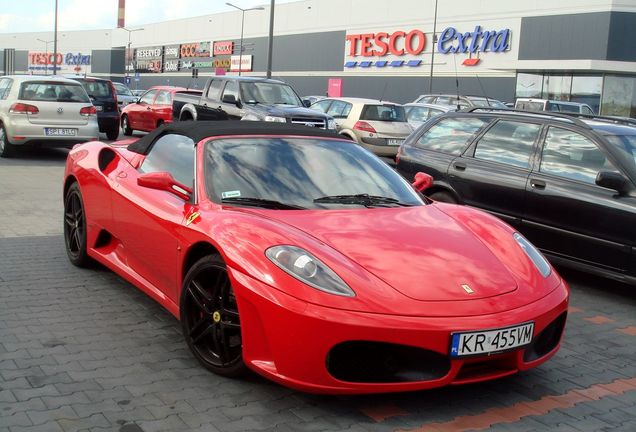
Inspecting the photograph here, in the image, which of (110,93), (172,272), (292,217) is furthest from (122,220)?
(110,93)

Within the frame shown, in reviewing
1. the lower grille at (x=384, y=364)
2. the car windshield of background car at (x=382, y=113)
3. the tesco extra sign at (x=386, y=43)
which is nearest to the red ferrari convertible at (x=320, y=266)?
the lower grille at (x=384, y=364)

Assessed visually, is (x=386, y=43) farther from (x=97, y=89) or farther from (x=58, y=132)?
(x=58, y=132)

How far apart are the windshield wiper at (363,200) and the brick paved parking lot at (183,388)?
116 centimetres

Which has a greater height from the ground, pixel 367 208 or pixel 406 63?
pixel 406 63

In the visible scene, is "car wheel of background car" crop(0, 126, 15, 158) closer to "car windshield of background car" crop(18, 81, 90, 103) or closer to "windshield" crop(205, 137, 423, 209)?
"car windshield of background car" crop(18, 81, 90, 103)

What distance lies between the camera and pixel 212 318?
13.0ft

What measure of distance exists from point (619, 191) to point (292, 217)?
3264 mm

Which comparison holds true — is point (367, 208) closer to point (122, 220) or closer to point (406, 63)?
point (122, 220)

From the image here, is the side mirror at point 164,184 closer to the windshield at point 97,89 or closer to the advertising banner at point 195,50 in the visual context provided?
the windshield at point 97,89

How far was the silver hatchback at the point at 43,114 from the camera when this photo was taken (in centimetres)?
1424

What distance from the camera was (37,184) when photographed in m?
11.4

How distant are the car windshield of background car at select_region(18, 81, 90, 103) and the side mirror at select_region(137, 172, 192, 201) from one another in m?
10.9

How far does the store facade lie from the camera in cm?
4072

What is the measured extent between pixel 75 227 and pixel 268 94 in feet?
35.5
